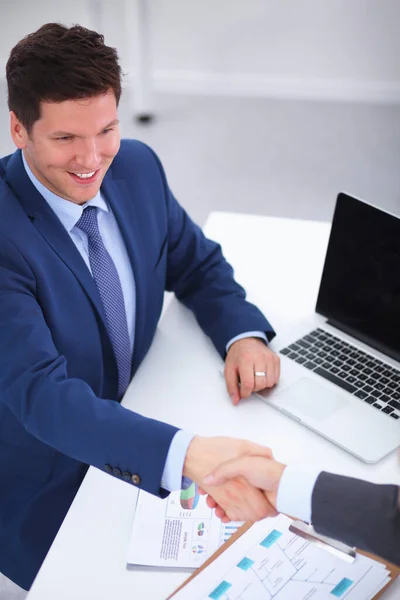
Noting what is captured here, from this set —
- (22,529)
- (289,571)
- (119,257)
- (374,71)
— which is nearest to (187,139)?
(374,71)

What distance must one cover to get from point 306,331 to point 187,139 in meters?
2.96

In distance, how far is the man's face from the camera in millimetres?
1379

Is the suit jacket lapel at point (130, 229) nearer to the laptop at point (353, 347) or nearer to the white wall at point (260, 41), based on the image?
the laptop at point (353, 347)

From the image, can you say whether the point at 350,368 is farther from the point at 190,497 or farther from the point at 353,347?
the point at 190,497

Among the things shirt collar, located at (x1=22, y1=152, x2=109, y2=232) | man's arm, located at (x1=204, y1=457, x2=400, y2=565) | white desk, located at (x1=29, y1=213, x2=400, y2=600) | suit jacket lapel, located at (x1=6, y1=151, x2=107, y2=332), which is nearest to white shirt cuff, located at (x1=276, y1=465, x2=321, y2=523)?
man's arm, located at (x1=204, y1=457, x2=400, y2=565)

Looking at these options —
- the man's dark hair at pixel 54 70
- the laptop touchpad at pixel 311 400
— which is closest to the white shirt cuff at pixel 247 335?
the laptop touchpad at pixel 311 400

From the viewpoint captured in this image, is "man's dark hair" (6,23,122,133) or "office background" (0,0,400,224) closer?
"man's dark hair" (6,23,122,133)

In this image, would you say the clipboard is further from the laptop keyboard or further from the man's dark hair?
the man's dark hair

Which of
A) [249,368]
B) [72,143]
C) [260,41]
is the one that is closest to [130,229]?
[72,143]

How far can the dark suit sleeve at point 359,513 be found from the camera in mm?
1159

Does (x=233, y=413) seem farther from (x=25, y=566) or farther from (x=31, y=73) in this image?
(x=31, y=73)

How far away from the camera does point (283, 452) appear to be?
4.57 feet

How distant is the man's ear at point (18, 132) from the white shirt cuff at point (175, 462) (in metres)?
0.62

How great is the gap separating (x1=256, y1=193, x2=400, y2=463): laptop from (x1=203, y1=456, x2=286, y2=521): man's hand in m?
0.17
